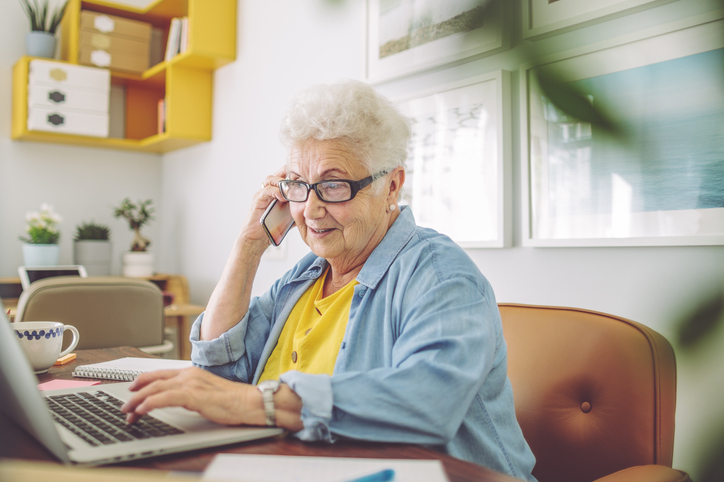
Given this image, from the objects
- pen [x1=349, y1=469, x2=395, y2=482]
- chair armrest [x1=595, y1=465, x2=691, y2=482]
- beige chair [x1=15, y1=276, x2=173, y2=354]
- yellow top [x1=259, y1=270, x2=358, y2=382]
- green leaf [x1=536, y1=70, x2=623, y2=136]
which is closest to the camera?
green leaf [x1=536, y1=70, x2=623, y2=136]

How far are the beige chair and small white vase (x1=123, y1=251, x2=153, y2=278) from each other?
4.55ft

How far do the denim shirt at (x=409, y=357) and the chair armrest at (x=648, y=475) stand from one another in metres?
0.14

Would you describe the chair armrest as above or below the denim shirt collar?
below

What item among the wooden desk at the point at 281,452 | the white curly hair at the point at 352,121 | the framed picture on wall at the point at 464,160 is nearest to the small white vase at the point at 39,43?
the framed picture on wall at the point at 464,160

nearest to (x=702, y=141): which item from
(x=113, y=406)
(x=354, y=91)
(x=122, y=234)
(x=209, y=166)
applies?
(x=354, y=91)

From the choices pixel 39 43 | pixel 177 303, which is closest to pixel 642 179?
pixel 177 303

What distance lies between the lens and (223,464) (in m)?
0.60

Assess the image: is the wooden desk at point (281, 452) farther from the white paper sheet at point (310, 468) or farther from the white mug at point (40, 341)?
the white mug at point (40, 341)

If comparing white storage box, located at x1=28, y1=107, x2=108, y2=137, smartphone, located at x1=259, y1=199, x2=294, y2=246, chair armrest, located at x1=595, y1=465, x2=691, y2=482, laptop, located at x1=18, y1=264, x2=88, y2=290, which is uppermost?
white storage box, located at x1=28, y1=107, x2=108, y2=137

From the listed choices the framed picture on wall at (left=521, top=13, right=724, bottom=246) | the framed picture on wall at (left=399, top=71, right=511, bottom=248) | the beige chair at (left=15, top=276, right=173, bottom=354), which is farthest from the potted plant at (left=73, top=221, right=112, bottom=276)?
the framed picture on wall at (left=521, top=13, right=724, bottom=246)

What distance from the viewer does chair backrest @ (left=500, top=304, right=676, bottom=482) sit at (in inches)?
38.1

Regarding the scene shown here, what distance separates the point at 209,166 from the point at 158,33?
112 centimetres

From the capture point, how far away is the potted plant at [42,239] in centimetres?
313

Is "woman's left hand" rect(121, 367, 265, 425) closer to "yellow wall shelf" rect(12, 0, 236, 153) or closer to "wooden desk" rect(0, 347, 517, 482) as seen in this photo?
"wooden desk" rect(0, 347, 517, 482)
